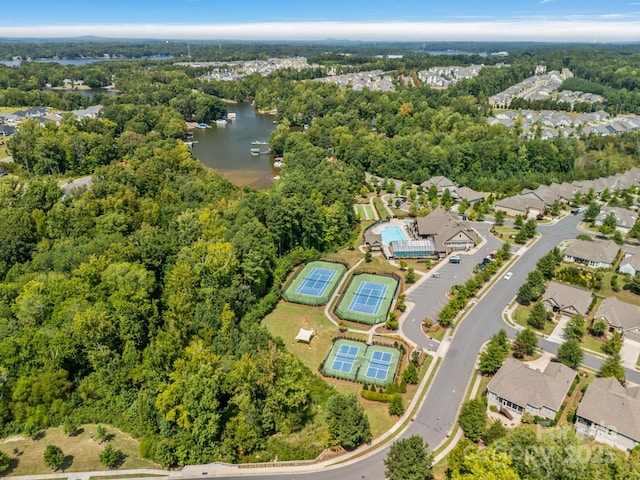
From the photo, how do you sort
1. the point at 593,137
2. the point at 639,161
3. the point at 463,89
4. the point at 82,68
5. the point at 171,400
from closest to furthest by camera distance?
the point at 171,400 → the point at 639,161 → the point at 593,137 → the point at 463,89 → the point at 82,68

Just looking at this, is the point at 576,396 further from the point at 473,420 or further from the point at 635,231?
the point at 635,231

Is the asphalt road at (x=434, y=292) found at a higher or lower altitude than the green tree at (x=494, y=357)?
lower

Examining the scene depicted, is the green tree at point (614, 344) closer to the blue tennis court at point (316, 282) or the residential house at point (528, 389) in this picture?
the residential house at point (528, 389)

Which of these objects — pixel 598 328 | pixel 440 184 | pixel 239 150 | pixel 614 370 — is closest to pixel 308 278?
pixel 598 328

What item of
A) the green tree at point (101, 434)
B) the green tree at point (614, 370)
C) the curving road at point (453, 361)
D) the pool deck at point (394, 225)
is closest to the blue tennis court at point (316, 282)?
the pool deck at point (394, 225)

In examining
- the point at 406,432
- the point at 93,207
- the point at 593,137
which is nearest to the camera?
the point at 406,432

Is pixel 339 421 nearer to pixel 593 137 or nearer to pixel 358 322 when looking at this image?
pixel 358 322

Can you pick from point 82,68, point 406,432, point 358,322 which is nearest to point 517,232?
point 358,322
